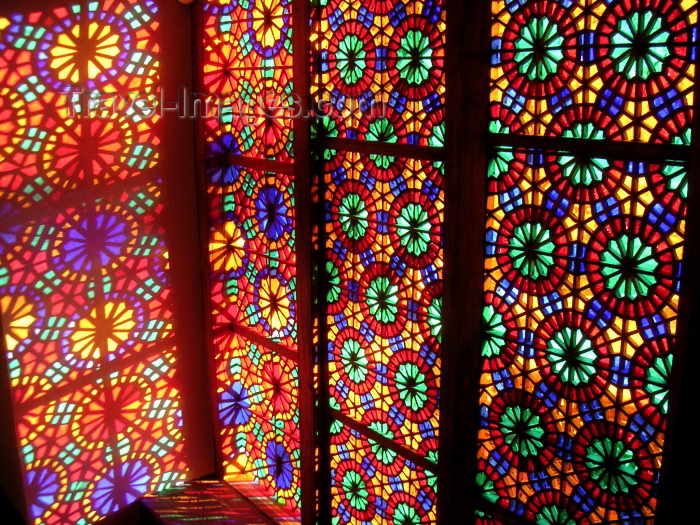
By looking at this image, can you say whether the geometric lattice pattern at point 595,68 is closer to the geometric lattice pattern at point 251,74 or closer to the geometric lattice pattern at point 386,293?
the geometric lattice pattern at point 386,293

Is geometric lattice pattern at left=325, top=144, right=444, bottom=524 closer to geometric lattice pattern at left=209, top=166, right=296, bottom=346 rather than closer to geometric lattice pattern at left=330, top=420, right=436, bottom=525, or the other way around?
geometric lattice pattern at left=330, top=420, right=436, bottom=525

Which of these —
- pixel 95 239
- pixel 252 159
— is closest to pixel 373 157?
pixel 252 159

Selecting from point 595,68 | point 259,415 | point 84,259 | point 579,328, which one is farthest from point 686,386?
point 84,259

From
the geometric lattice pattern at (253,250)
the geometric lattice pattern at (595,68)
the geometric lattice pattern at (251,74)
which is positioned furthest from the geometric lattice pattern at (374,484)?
the geometric lattice pattern at (595,68)

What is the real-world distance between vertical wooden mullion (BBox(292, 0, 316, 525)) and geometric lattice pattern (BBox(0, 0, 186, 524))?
83cm

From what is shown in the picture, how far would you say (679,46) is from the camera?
2.03 metres

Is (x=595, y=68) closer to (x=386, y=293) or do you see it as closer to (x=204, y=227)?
(x=386, y=293)

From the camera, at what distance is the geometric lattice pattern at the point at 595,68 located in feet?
6.78

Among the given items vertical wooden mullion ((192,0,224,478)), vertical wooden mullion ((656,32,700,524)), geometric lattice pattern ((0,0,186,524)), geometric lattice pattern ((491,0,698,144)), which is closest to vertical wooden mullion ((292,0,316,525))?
vertical wooden mullion ((192,0,224,478))

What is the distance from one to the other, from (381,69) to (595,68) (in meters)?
0.89

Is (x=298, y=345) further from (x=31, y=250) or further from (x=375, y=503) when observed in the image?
(x=31, y=250)

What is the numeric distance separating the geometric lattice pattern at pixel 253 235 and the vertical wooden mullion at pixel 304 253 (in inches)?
4.0

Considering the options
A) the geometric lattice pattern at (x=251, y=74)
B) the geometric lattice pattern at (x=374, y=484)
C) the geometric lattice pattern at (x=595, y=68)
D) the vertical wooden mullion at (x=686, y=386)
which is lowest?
the geometric lattice pattern at (x=374, y=484)

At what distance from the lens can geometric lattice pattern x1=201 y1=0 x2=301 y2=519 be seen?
3.35 meters
